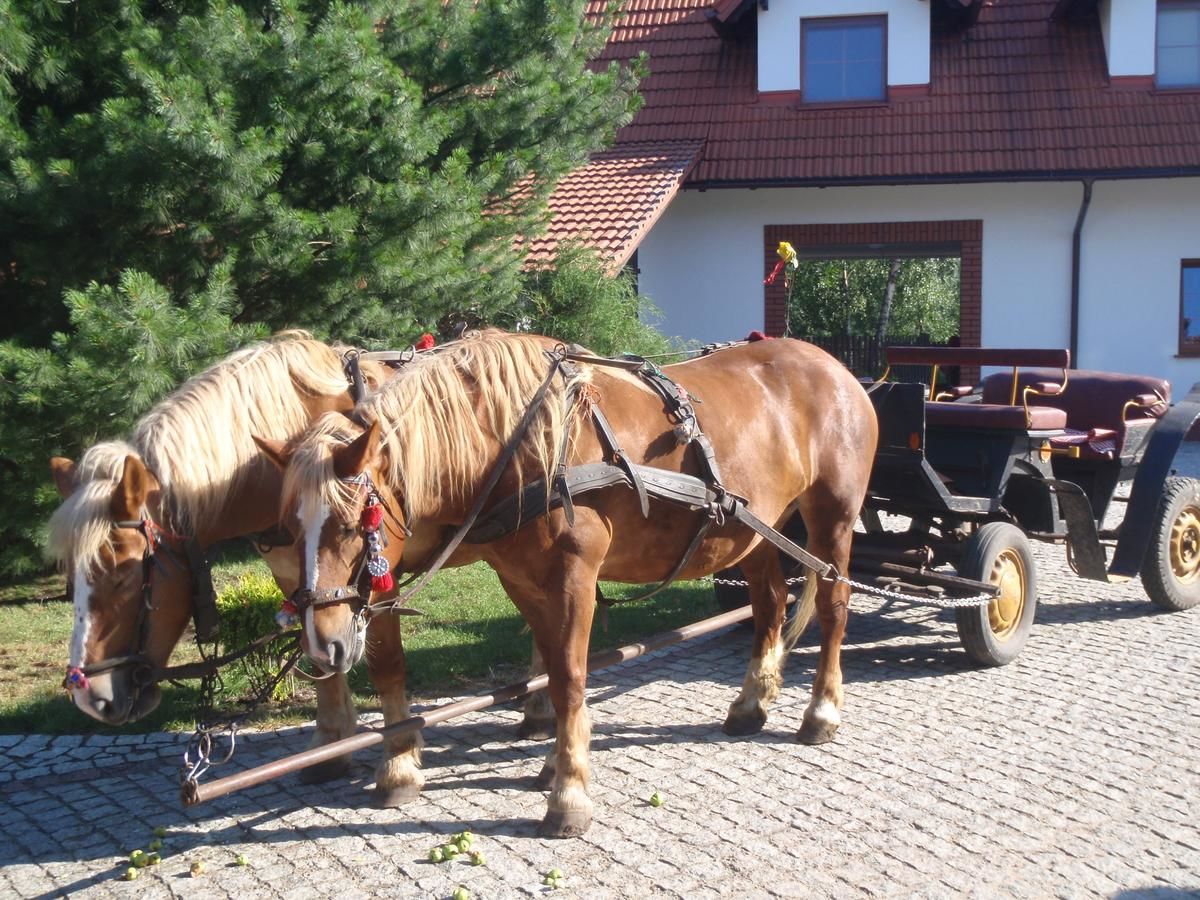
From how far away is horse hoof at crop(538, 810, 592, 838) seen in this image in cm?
361

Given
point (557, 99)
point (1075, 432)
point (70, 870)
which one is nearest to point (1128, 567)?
point (1075, 432)

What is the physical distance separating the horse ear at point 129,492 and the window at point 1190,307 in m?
13.7

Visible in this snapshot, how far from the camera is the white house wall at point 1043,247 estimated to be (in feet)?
44.4

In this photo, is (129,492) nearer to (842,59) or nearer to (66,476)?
(66,476)

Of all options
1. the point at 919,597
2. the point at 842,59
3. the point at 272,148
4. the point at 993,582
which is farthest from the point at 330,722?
the point at 842,59

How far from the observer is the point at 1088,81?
13.7 metres

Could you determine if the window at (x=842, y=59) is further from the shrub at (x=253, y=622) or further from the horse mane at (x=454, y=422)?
the horse mane at (x=454, y=422)

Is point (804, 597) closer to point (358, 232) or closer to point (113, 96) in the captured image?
point (358, 232)

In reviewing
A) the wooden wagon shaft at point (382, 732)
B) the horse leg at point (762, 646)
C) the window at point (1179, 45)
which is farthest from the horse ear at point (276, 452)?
the window at point (1179, 45)

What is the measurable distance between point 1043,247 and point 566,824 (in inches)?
482

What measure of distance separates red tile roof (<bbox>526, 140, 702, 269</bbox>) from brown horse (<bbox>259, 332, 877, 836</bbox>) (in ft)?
20.5

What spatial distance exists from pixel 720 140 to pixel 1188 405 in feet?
28.8

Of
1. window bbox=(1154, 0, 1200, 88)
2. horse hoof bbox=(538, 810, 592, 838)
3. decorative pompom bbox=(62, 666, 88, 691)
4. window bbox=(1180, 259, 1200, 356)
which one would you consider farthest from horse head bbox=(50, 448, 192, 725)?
window bbox=(1154, 0, 1200, 88)

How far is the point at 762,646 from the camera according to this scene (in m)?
4.84
